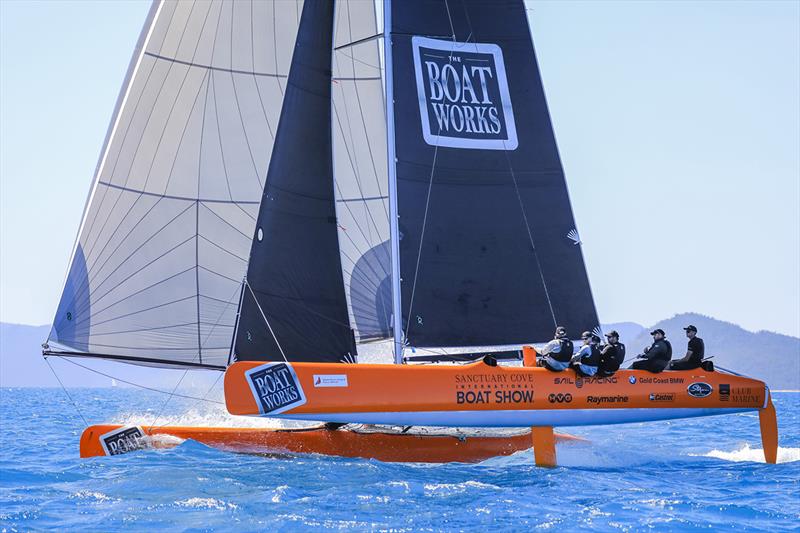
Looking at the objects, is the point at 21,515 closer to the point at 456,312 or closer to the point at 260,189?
the point at 456,312

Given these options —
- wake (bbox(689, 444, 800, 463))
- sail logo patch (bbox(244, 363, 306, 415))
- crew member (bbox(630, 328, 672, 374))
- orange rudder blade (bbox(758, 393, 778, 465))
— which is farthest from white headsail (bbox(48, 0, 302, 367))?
orange rudder blade (bbox(758, 393, 778, 465))

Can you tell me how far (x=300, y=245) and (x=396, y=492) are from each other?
4748 millimetres

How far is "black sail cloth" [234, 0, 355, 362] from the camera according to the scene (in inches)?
518

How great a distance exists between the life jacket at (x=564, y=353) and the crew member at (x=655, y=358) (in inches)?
50.6

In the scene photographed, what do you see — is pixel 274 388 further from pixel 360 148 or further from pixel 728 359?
pixel 728 359

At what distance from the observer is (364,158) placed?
17.0 metres

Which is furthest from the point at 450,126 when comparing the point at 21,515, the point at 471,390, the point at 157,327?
the point at 21,515

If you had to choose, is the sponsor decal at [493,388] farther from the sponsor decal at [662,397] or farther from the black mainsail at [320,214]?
the sponsor decal at [662,397]

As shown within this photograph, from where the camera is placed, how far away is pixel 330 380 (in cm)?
1096

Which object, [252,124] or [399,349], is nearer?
[399,349]

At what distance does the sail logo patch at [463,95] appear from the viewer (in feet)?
44.6

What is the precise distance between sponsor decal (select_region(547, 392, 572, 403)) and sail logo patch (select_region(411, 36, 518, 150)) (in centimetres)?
388

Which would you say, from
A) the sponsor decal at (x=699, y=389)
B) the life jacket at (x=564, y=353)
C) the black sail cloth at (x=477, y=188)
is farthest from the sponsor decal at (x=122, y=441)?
the sponsor decal at (x=699, y=389)

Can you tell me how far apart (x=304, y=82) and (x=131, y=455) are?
5729 millimetres
